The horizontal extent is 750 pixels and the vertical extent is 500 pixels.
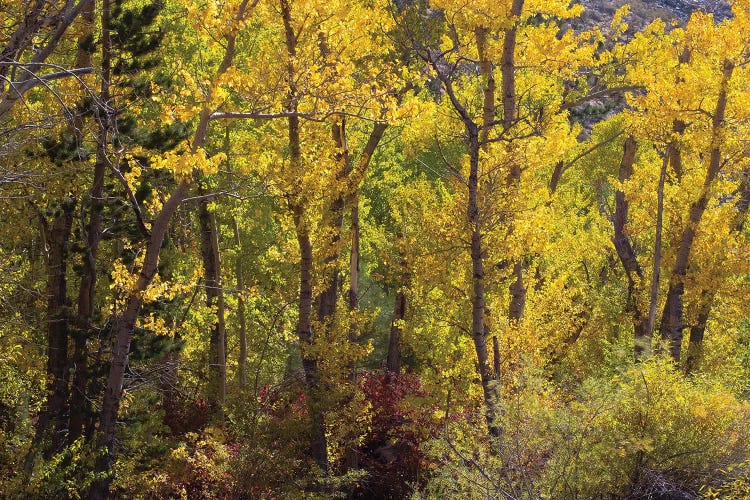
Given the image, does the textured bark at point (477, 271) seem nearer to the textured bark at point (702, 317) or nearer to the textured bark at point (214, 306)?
the textured bark at point (214, 306)

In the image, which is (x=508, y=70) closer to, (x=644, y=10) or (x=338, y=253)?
(x=338, y=253)

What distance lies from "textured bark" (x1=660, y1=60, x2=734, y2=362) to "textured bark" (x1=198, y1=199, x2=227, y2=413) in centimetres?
832

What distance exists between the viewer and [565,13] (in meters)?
11.3

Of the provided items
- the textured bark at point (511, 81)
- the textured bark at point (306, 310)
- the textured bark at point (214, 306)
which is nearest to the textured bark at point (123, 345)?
the textured bark at point (306, 310)

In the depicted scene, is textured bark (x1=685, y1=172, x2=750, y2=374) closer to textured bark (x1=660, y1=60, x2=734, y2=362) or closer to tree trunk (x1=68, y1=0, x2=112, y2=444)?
textured bark (x1=660, y1=60, x2=734, y2=362)

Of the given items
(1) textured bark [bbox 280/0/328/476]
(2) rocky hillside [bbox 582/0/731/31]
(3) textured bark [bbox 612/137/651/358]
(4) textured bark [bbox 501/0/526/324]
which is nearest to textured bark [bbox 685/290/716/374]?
(3) textured bark [bbox 612/137/651/358]

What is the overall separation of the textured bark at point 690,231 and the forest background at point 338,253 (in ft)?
0.15

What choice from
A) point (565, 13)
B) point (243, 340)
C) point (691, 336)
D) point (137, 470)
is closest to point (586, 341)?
point (691, 336)

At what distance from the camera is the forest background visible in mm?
7770

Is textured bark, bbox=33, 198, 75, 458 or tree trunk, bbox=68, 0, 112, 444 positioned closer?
tree trunk, bbox=68, 0, 112, 444

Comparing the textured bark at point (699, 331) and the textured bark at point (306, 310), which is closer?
the textured bark at point (306, 310)

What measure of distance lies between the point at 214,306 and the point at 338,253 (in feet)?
14.8

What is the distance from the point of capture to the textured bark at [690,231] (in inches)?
538

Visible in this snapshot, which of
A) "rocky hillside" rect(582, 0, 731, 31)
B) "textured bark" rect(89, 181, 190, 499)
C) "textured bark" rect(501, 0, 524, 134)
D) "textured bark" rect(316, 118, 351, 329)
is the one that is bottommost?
"textured bark" rect(89, 181, 190, 499)
